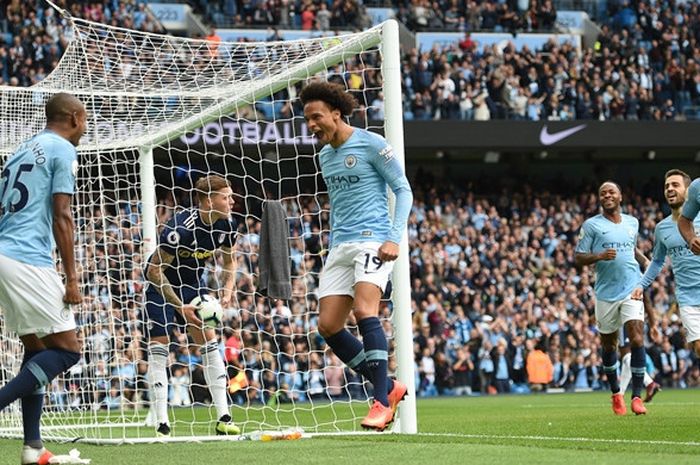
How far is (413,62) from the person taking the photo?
2856 centimetres

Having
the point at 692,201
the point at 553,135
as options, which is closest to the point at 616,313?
the point at 692,201

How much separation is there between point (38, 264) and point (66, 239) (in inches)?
9.0

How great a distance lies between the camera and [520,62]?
30047mm

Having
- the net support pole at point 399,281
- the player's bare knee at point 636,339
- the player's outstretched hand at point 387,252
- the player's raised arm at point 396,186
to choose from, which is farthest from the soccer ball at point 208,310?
the player's bare knee at point 636,339

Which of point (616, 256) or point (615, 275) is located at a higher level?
point (616, 256)

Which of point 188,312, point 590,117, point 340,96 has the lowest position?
point 188,312

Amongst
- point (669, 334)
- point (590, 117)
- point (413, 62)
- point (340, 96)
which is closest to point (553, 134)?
point (590, 117)

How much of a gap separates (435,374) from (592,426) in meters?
13.5

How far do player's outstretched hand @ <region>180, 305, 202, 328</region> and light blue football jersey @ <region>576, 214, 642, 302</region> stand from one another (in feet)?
13.6

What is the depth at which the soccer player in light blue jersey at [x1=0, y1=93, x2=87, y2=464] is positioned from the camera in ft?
23.6

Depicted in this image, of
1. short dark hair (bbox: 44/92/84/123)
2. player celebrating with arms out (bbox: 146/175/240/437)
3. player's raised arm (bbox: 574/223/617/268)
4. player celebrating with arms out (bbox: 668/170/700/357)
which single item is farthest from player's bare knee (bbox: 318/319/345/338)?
player's raised arm (bbox: 574/223/617/268)

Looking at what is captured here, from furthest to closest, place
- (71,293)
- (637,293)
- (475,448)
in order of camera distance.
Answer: (637,293) < (475,448) < (71,293)

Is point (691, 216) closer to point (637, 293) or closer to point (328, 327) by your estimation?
point (328, 327)

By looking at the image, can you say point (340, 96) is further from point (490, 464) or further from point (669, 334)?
point (669, 334)
